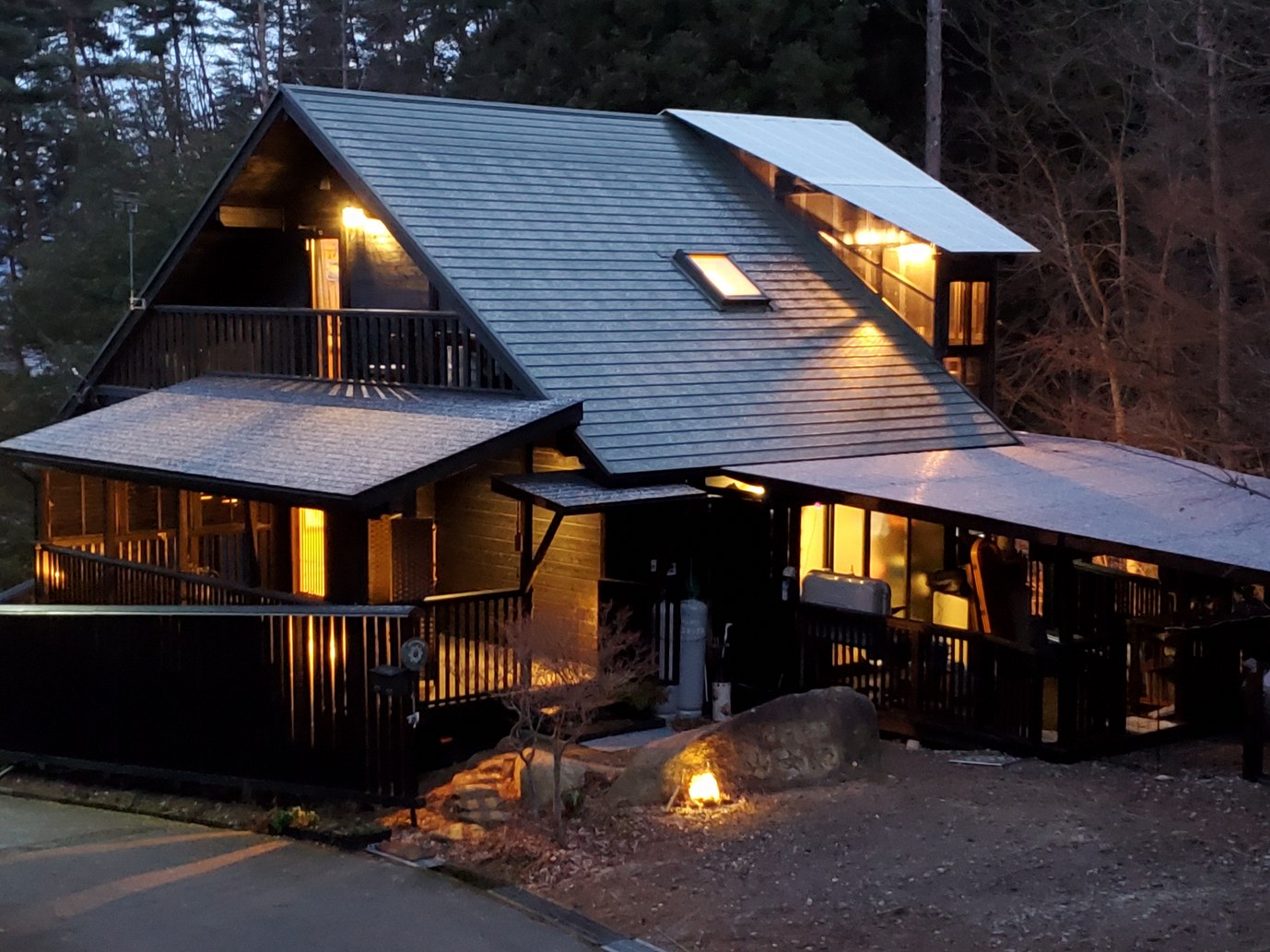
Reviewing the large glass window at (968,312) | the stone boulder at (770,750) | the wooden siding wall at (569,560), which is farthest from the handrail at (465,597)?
the large glass window at (968,312)

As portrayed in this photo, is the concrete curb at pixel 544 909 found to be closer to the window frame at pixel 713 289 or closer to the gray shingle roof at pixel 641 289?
the gray shingle roof at pixel 641 289

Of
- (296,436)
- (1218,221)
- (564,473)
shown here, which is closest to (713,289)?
(564,473)

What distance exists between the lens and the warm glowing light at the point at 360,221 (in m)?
16.8

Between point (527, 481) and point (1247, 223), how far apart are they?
14077mm

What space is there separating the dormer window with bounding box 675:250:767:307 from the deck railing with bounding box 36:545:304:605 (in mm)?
5423

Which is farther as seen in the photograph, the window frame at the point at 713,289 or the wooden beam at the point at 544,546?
the window frame at the point at 713,289

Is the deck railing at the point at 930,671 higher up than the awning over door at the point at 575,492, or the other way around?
the awning over door at the point at 575,492

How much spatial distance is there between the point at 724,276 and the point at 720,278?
11cm

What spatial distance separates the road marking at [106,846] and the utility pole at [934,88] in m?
20.9

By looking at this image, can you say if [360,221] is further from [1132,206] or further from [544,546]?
[1132,206]

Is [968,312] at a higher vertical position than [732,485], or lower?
higher

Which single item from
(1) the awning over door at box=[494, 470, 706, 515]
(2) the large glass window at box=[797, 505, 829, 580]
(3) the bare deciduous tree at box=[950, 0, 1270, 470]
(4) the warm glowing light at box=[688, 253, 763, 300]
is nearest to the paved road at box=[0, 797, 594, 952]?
(1) the awning over door at box=[494, 470, 706, 515]

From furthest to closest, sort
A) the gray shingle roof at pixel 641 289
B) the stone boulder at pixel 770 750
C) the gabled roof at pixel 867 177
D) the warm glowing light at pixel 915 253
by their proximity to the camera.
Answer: the warm glowing light at pixel 915 253 → the gabled roof at pixel 867 177 → the gray shingle roof at pixel 641 289 → the stone boulder at pixel 770 750

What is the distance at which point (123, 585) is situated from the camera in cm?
1573
